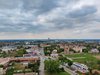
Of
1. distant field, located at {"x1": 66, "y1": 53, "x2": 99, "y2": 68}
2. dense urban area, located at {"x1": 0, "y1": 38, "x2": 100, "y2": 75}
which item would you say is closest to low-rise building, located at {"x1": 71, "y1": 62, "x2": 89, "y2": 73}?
dense urban area, located at {"x1": 0, "y1": 38, "x2": 100, "y2": 75}

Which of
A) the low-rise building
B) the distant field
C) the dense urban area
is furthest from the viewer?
the distant field

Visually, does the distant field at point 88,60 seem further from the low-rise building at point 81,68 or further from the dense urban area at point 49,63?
the low-rise building at point 81,68

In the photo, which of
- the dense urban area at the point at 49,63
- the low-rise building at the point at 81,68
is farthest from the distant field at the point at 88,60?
the low-rise building at the point at 81,68

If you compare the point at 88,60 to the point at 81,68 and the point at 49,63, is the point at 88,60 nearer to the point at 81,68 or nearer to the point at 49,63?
the point at 81,68

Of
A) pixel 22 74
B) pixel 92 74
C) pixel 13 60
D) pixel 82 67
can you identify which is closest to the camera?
pixel 92 74

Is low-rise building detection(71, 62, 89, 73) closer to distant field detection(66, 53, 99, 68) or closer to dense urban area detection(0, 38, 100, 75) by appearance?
dense urban area detection(0, 38, 100, 75)

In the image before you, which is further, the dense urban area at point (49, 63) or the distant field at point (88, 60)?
the distant field at point (88, 60)

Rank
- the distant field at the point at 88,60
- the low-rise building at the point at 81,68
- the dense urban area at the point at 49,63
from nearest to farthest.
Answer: the dense urban area at the point at 49,63 < the low-rise building at the point at 81,68 < the distant field at the point at 88,60

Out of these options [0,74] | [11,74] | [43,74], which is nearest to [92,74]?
[43,74]

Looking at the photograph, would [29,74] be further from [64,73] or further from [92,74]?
[92,74]

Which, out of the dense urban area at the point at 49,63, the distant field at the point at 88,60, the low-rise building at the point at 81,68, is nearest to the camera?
the dense urban area at the point at 49,63

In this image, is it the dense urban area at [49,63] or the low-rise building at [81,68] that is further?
the low-rise building at [81,68]
